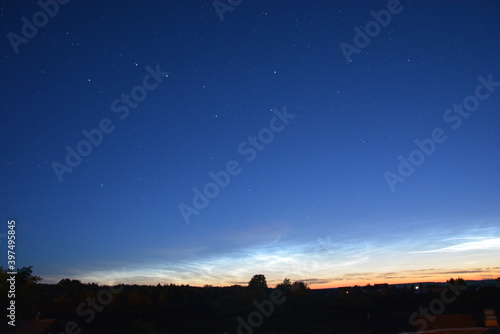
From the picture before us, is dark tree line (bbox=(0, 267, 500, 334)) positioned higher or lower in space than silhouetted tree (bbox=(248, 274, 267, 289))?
lower

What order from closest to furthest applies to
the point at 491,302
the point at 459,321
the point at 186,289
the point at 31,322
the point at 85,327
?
the point at 31,322, the point at 459,321, the point at 85,327, the point at 491,302, the point at 186,289

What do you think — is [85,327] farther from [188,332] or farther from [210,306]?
[210,306]

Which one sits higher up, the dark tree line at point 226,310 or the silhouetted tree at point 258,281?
the silhouetted tree at point 258,281

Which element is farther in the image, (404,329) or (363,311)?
(363,311)

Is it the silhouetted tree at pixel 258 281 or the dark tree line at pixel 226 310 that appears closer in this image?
the dark tree line at pixel 226 310

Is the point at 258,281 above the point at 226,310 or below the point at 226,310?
above

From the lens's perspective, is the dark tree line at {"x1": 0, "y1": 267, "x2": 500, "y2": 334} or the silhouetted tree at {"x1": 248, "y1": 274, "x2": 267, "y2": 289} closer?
the dark tree line at {"x1": 0, "y1": 267, "x2": 500, "y2": 334}

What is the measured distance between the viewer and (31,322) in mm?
24875

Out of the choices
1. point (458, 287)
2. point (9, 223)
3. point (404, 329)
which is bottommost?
point (404, 329)

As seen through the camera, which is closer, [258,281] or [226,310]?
[226,310]

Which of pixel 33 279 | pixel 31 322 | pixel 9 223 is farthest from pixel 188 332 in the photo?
pixel 9 223

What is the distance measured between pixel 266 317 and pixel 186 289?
2339 centimetres

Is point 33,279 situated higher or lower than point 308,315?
higher

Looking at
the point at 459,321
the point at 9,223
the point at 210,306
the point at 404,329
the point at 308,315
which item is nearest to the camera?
the point at 9,223
